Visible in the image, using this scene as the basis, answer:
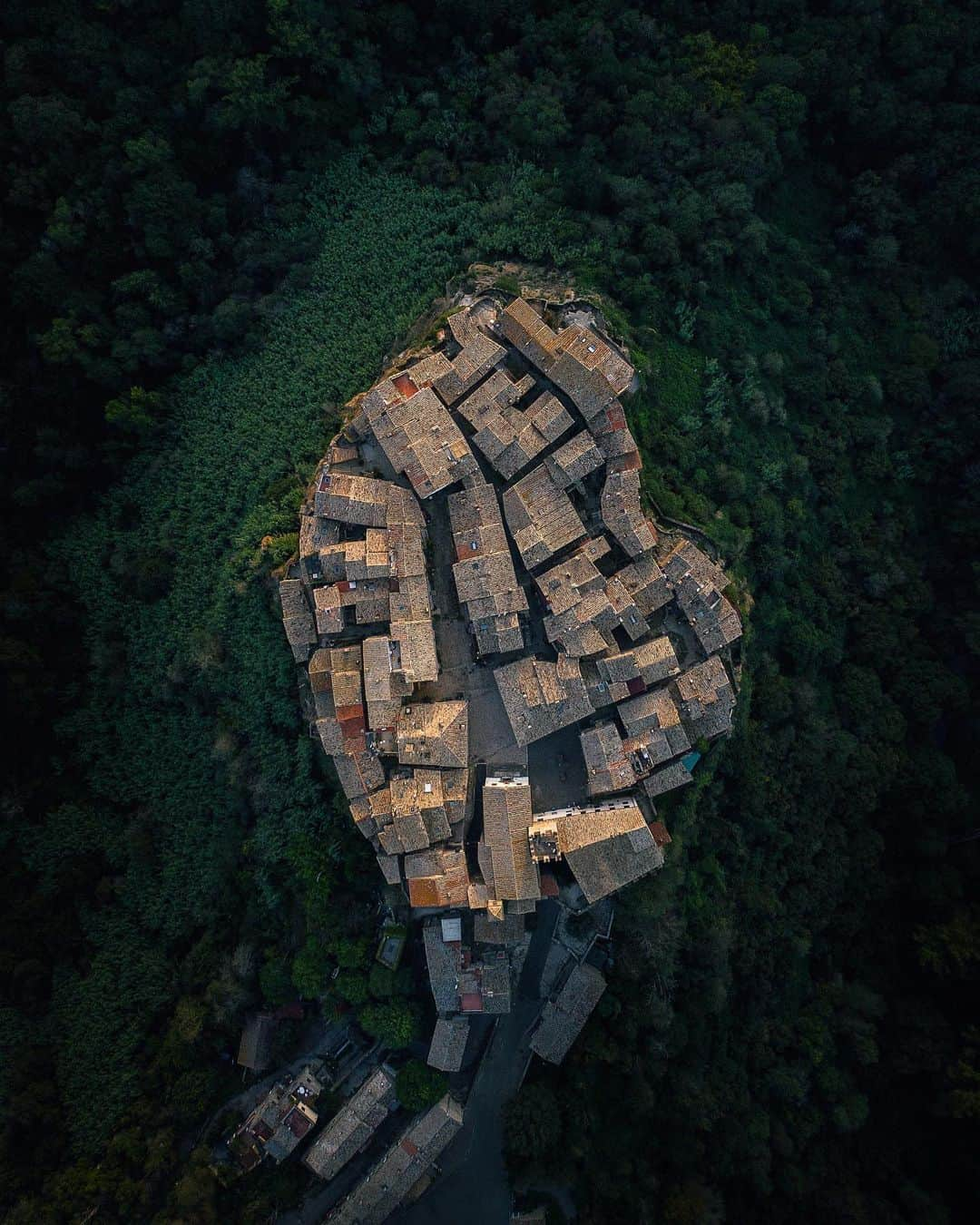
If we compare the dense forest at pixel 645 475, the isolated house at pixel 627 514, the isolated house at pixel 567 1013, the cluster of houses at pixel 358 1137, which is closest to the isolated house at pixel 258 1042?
the dense forest at pixel 645 475


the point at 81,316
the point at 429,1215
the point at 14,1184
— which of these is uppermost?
the point at 81,316

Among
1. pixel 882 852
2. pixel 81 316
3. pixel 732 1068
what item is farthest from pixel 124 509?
pixel 882 852

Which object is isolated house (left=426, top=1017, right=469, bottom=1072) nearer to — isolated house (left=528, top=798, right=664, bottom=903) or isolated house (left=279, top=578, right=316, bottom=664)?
isolated house (left=528, top=798, right=664, bottom=903)

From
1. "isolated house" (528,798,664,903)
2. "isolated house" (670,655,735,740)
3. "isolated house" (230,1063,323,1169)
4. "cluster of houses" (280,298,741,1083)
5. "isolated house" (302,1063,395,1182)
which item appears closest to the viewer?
"isolated house" (528,798,664,903)

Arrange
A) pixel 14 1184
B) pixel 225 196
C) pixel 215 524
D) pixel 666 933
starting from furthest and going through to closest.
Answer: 1. pixel 225 196
2. pixel 215 524
3. pixel 14 1184
4. pixel 666 933

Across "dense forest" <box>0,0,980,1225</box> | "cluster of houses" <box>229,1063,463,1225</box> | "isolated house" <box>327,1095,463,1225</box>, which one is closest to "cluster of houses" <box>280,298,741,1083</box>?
"isolated house" <box>327,1095,463,1225</box>

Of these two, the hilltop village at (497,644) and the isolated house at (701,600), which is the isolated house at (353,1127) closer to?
the hilltop village at (497,644)

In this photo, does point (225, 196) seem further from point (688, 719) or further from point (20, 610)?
point (688, 719)
